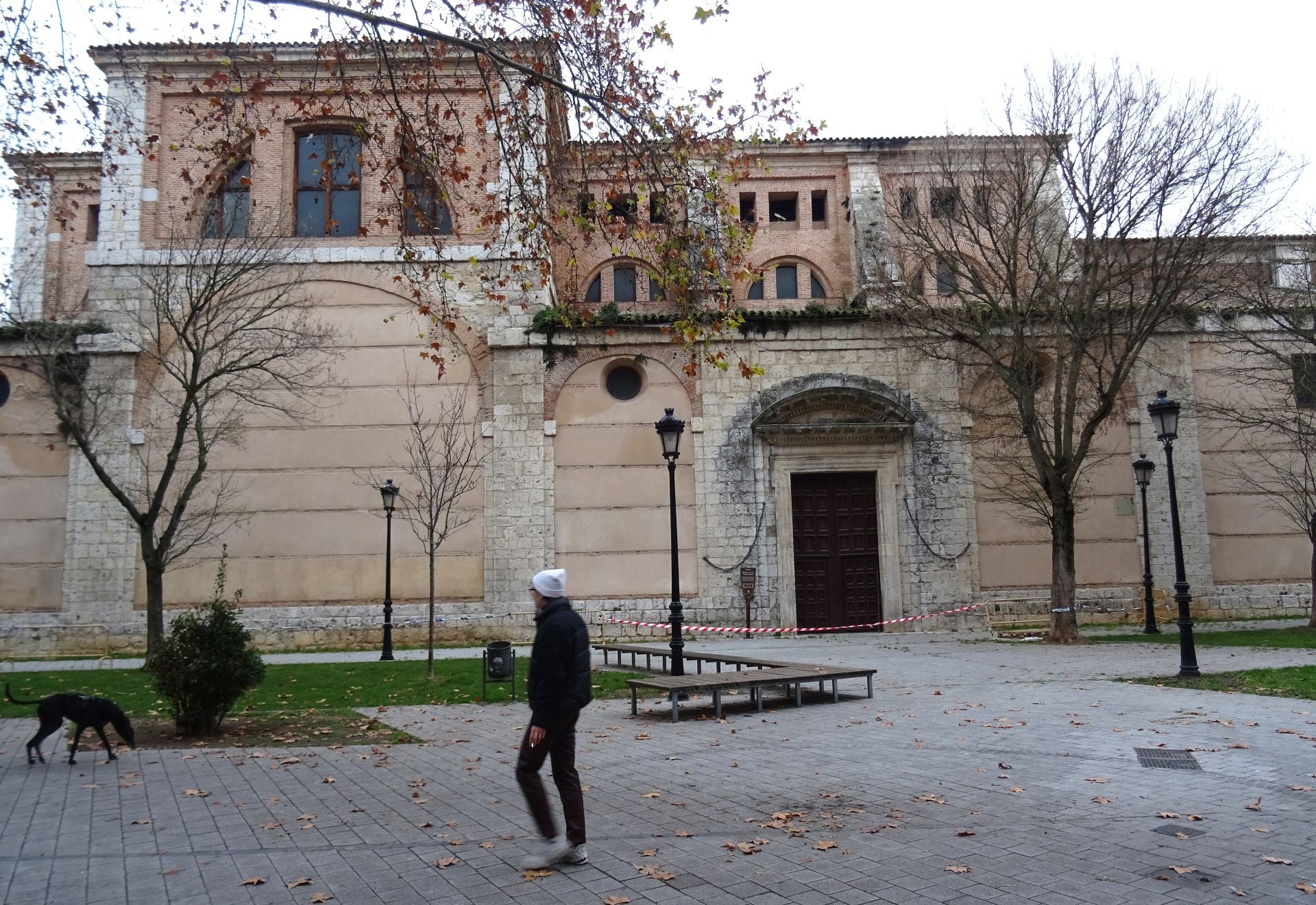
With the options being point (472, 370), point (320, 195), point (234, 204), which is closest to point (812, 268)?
point (472, 370)

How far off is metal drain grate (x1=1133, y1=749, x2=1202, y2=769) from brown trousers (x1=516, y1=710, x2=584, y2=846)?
479 centimetres

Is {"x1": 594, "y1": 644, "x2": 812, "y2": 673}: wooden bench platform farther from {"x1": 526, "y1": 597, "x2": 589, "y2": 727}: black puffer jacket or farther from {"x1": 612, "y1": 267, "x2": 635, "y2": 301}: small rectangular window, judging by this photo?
{"x1": 612, "y1": 267, "x2": 635, "y2": 301}: small rectangular window

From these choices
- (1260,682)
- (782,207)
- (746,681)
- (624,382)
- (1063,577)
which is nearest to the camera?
(746,681)

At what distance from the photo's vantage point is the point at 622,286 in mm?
30891

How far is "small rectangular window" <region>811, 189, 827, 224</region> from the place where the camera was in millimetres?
30703

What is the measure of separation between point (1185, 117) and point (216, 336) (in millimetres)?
21721

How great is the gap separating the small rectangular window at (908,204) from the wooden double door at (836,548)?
642 centimetres

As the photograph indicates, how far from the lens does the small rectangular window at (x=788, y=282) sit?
30.9m

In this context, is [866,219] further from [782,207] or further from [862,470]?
[862,470]

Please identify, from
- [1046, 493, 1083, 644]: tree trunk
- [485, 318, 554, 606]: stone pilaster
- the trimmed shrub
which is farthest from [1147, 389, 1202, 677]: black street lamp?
[485, 318, 554, 606]: stone pilaster

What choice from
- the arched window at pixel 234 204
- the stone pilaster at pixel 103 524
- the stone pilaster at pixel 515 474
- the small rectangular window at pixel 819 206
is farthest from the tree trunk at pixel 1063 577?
the stone pilaster at pixel 103 524

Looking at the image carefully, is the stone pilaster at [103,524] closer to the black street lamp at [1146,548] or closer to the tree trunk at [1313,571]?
the black street lamp at [1146,548]

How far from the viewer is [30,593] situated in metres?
22.5

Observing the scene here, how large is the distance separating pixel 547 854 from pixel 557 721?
72cm
